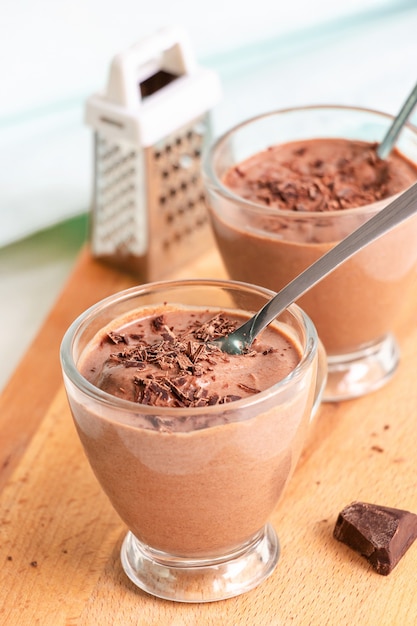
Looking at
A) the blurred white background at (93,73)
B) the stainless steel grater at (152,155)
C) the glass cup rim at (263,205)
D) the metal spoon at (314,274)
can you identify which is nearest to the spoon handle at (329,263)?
the metal spoon at (314,274)

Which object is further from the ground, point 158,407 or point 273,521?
point 158,407

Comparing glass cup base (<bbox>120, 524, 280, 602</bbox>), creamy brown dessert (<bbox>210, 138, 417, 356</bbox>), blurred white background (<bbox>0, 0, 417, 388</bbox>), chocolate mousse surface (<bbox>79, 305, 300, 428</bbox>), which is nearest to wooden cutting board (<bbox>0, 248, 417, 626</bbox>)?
glass cup base (<bbox>120, 524, 280, 602</bbox>)

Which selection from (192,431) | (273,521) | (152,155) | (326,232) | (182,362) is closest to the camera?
(192,431)

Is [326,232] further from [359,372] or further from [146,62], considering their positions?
[146,62]

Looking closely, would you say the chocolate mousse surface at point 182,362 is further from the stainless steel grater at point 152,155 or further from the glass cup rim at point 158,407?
the stainless steel grater at point 152,155

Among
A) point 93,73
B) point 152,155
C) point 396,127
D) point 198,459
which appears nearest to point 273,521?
point 198,459

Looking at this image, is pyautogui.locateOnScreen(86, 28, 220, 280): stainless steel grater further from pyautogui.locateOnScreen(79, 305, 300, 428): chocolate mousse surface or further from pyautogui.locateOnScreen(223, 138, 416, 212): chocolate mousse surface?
pyautogui.locateOnScreen(79, 305, 300, 428): chocolate mousse surface

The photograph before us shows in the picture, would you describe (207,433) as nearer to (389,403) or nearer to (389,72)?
(389,403)
